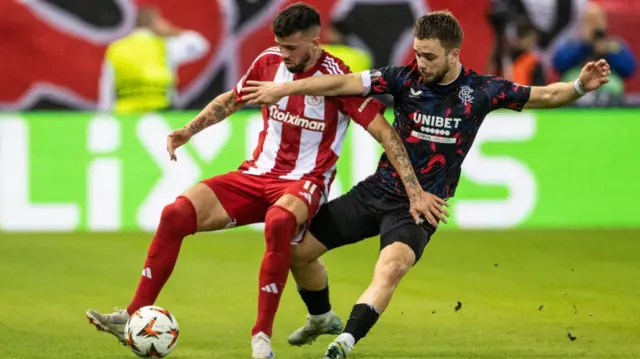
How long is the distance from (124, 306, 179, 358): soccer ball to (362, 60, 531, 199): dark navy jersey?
1.51 metres

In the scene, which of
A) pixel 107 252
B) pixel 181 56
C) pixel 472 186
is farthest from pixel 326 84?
pixel 181 56

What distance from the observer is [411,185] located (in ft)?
25.8

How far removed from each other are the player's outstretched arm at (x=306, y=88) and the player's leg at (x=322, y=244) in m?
0.67

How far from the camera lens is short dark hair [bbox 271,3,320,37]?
7980 mm

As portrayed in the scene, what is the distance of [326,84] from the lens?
7938mm

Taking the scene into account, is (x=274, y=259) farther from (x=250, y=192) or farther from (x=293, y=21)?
(x=293, y=21)

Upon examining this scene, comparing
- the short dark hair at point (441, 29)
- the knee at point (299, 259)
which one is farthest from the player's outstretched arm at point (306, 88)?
the knee at point (299, 259)

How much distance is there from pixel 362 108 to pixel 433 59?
22.7 inches

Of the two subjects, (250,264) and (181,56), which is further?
(181,56)

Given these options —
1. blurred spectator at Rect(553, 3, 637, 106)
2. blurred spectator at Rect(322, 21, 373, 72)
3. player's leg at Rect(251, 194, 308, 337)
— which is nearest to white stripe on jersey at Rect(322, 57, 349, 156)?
player's leg at Rect(251, 194, 308, 337)

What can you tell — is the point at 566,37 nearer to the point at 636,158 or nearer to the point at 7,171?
the point at 636,158

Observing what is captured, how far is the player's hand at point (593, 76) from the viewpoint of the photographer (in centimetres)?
780

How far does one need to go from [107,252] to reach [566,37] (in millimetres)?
8057

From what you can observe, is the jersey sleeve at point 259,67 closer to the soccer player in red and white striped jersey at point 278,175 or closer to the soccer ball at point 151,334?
the soccer player in red and white striped jersey at point 278,175
